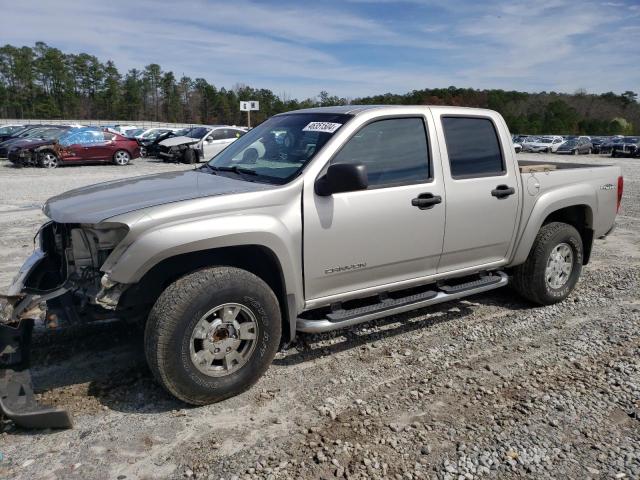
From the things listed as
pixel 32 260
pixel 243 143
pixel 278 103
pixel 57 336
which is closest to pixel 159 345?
pixel 32 260

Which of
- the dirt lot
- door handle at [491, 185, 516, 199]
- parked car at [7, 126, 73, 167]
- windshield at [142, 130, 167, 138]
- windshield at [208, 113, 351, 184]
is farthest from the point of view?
windshield at [142, 130, 167, 138]

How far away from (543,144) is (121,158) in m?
34.5

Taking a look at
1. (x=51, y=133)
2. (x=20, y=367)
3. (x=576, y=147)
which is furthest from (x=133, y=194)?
(x=576, y=147)

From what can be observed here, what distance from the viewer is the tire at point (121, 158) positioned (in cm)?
2211

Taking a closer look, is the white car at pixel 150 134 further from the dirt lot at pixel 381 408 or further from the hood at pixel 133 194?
the dirt lot at pixel 381 408

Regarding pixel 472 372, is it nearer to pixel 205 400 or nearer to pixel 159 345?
pixel 205 400

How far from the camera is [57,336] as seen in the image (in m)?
4.37

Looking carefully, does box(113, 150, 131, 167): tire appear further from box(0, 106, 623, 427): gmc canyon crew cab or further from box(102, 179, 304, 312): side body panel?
box(102, 179, 304, 312): side body panel

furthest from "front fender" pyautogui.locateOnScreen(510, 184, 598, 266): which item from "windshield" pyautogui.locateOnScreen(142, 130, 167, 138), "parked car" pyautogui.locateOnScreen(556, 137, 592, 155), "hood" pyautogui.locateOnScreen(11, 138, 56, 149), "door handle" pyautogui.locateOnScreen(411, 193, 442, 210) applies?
"parked car" pyautogui.locateOnScreen(556, 137, 592, 155)

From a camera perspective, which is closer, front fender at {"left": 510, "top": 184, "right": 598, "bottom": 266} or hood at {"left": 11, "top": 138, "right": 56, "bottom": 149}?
front fender at {"left": 510, "top": 184, "right": 598, "bottom": 266}

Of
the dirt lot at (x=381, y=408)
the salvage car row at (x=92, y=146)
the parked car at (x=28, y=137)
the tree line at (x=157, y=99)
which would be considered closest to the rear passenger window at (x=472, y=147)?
the dirt lot at (x=381, y=408)

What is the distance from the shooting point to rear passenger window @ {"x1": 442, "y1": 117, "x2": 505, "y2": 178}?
4.38 meters

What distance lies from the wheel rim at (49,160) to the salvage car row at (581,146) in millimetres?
28631

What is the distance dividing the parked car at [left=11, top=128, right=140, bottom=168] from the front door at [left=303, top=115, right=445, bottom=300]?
758 inches
